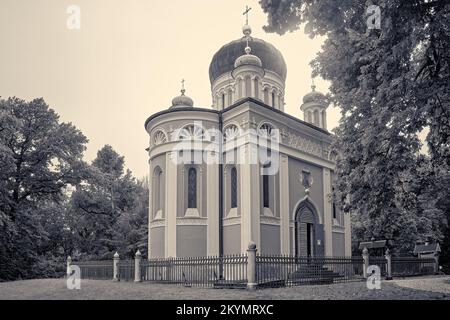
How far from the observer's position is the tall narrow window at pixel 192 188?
67.9ft

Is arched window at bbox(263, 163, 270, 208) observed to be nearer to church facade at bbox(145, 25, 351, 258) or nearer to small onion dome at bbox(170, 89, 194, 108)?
church facade at bbox(145, 25, 351, 258)

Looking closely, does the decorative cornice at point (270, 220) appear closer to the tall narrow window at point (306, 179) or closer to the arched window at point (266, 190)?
the arched window at point (266, 190)

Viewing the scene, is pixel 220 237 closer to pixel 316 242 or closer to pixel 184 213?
pixel 184 213

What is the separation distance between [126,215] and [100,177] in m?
5.95

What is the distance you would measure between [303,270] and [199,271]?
415 centimetres

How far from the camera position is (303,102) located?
93.9 ft

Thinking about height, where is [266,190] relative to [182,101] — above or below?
below

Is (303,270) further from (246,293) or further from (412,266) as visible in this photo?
(412,266)

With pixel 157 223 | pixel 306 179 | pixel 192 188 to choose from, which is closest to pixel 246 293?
pixel 192 188

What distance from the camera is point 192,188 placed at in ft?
68.5

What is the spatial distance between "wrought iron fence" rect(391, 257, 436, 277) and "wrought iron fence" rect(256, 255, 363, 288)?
364cm

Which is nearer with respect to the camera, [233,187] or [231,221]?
[231,221]

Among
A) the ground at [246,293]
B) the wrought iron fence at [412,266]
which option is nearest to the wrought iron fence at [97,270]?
the ground at [246,293]
